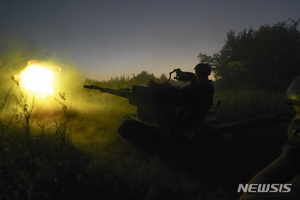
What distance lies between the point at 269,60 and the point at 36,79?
15.9 meters

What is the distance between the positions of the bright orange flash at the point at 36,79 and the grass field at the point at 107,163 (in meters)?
0.84

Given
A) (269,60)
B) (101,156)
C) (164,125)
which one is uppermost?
(269,60)

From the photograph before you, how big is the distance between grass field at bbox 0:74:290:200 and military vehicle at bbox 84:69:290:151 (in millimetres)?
246

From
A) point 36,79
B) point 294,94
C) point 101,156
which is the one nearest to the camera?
point 294,94

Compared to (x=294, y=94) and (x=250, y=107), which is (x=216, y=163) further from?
(x=250, y=107)

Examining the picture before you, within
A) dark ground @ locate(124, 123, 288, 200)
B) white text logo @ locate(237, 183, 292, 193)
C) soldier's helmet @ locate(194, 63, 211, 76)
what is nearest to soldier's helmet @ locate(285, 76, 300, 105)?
white text logo @ locate(237, 183, 292, 193)

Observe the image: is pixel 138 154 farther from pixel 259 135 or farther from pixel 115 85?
pixel 115 85

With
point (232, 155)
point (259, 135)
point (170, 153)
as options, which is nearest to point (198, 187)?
point (170, 153)

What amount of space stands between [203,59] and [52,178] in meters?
18.1

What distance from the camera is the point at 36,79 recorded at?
23.4 ft

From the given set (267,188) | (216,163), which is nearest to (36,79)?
(216,163)

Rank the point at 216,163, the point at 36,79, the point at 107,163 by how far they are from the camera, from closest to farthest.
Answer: the point at 107,163, the point at 216,163, the point at 36,79

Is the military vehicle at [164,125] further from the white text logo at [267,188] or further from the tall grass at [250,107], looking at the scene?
the tall grass at [250,107]

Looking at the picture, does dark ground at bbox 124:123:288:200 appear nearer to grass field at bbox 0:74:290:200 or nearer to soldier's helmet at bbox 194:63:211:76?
grass field at bbox 0:74:290:200
